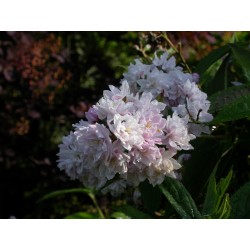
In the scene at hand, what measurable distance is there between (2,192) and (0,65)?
33.7 inches

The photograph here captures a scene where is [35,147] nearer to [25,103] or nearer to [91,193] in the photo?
[25,103]

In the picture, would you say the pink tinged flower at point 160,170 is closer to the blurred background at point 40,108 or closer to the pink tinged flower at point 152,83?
the pink tinged flower at point 152,83

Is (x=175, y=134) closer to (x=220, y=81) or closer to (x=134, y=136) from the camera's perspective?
(x=134, y=136)

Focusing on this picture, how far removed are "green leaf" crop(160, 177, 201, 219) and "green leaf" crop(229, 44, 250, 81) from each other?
0.44 meters

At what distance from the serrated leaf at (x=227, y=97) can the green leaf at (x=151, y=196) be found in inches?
10.1

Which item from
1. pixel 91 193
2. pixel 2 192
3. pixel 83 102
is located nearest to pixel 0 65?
pixel 83 102

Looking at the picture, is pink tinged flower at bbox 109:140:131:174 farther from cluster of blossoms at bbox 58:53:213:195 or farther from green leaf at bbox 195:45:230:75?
green leaf at bbox 195:45:230:75

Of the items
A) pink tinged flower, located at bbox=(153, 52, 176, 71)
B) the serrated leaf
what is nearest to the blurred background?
pink tinged flower, located at bbox=(153, 52, 176, 71)

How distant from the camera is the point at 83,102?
3.95m

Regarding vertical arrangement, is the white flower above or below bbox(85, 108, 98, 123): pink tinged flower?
below

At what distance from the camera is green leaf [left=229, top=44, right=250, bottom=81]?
5.29 feet

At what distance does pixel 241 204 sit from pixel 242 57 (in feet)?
1.94

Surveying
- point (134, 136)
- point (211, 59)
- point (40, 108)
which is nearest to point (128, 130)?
point (134, 136)

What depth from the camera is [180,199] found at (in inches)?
49.8
